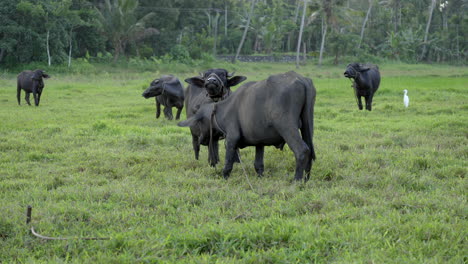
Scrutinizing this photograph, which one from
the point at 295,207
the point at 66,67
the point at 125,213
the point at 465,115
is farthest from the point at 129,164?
the point at 66,67

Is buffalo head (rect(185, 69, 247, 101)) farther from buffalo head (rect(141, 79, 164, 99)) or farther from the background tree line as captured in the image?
the background tree line

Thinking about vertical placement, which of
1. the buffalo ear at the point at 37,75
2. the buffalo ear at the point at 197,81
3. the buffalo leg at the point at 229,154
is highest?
the buffalo ear at the point at 197,81

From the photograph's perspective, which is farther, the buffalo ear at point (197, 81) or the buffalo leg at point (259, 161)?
the buffalo ear at point (197, 81)

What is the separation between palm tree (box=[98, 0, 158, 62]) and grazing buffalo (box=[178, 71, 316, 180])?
2997 centimetres

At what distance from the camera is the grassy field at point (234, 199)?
337 centimetres

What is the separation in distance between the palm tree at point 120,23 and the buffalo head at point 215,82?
2883 cm

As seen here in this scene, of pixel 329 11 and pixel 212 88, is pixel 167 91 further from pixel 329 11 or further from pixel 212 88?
pixel 329 11

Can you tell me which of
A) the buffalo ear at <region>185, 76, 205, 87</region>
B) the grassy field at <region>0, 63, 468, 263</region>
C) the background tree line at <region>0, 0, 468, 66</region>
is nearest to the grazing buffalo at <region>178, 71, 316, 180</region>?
the grassy field at <region>0, 63, 468, 263</region>

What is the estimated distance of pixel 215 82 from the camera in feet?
20.4

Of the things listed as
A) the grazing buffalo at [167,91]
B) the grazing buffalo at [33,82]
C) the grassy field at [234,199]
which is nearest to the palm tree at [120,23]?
the grazing buffalo at [33,82]

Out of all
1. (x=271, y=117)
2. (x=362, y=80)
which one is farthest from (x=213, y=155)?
(x=362, y=80)

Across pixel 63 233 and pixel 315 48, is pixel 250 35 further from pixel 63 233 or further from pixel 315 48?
pixel 63 233

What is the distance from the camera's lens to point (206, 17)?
154ft

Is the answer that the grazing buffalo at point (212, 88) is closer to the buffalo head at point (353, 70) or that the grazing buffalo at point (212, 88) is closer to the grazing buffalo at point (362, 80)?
the buffalo head at point (353, 70)
